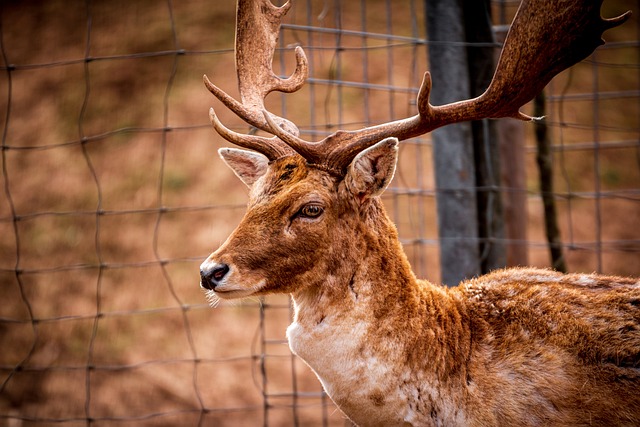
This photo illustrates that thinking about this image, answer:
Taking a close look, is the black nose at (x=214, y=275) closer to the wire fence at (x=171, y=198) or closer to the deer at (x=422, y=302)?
the deer at (x=422, y=302)

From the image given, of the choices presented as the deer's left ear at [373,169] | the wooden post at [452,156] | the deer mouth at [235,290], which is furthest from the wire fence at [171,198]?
the deer mouth at [235,290]

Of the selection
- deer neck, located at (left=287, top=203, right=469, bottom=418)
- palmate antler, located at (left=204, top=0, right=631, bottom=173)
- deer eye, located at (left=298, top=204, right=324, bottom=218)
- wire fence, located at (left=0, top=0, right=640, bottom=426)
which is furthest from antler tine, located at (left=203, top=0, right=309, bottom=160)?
wire fence, located at (left=0, top=0, right=640, bottom=426)

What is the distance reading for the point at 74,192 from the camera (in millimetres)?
9914

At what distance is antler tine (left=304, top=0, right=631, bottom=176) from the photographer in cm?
282

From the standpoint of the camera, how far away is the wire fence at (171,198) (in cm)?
637

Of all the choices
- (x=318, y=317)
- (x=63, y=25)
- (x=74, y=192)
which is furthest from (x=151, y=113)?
(x=318, y=317)

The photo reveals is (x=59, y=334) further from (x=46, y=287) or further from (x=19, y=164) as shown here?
(x=19, y=164)

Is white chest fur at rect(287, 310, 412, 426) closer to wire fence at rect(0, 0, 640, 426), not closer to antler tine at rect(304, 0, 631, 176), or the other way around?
antler tine at rect(304, 0, 631, 176)

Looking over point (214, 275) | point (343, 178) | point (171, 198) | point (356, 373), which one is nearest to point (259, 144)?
point (343, 178)

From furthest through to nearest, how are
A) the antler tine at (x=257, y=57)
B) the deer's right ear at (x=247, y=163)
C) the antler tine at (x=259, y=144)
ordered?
1. the antler tine at (x=257, y=57)
2. the deer's right ear at (x=247, y=163)
3. the antler tine at (x=259, y=144)

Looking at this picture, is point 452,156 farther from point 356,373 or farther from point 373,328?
point 356,373

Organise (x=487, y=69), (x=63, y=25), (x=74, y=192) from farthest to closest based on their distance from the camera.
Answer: (x=63, y=25) → (x=74, y=192) → (x=487, y=69)

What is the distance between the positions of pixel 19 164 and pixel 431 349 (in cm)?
914

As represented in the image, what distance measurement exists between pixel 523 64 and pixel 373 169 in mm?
726
